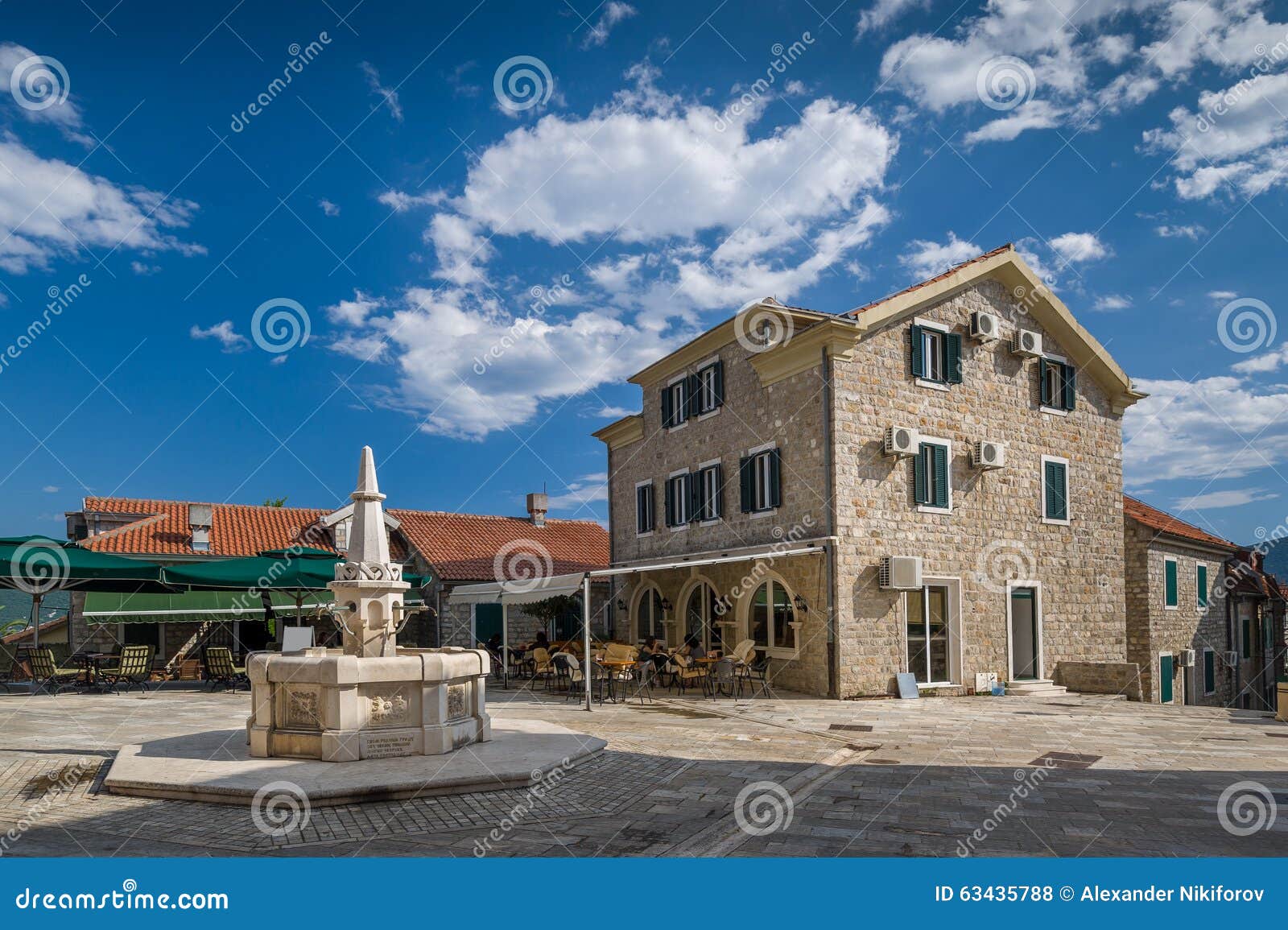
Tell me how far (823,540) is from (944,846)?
408 inches

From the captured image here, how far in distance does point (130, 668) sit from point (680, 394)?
1274cm

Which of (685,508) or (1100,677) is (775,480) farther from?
(1100,677)

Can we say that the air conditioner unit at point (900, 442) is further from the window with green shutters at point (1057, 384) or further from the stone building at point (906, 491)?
the window with green shutters at point (1057, 384)

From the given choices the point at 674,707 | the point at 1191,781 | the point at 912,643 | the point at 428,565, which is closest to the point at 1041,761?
the point at 1191,781

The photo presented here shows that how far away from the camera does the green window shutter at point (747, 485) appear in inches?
739

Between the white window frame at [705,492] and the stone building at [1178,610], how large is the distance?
10.1 metres

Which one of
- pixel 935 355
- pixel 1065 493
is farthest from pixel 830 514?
pixel 1065 493

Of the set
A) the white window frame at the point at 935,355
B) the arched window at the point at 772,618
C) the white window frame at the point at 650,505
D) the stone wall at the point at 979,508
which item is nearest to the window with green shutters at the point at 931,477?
the stone wall at the point at 979,508

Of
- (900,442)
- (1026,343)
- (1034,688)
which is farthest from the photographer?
(1026,343)

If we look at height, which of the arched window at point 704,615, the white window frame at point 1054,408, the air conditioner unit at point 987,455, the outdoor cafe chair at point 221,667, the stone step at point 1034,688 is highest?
the white window frame at point 1054,408

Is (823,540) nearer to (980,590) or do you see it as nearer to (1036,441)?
(980,590)

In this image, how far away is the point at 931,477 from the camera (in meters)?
17.8

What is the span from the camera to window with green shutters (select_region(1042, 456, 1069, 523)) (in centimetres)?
1961

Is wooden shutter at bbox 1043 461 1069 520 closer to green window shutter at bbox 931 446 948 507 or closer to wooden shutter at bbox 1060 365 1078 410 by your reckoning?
wooden shutter at bbox 1060 365 1078 410
